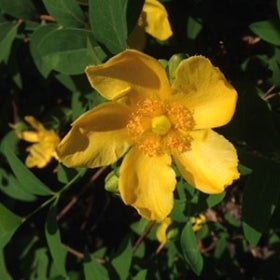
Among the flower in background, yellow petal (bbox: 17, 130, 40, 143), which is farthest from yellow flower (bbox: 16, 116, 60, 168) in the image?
the flower in background

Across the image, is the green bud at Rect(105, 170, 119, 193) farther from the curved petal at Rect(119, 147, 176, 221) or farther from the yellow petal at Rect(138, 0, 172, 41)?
the yellow petal at Rect(138, 0, 172, 41)

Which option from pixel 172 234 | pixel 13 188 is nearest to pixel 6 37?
pixel 13 188

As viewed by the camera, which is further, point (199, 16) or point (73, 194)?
point (73, 194)

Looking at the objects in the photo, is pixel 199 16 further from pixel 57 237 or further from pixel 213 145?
pixel 57 237

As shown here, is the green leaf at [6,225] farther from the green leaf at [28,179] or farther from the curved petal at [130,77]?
the curved petal at [130,77]

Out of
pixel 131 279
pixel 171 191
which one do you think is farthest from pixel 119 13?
pixel 131 279

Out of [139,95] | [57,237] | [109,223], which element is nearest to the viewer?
[139,95]
